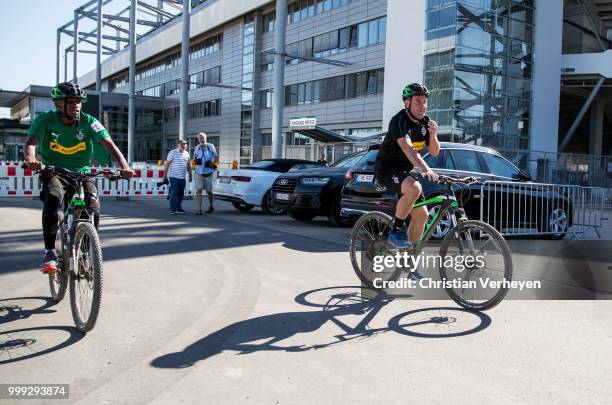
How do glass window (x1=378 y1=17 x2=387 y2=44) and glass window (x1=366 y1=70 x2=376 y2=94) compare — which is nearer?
glass window (x1=378 y1=17 x2=387 y2=44)

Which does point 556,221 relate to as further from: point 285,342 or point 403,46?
point 403,46

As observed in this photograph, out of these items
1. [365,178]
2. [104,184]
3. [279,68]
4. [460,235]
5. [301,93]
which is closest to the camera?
[460,235]

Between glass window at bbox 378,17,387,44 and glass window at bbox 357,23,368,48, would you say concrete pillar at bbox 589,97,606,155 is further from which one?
glass window at bbox 357,23,368,48

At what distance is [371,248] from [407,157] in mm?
1023

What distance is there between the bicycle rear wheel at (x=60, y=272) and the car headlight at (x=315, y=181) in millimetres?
6636

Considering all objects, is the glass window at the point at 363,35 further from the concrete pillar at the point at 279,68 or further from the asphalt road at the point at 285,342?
the asphalt road at the point at 285,342

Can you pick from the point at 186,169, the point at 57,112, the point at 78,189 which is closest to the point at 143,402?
the point at 78,189

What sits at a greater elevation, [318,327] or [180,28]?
[180,28]

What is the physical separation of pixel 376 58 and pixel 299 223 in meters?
24.8

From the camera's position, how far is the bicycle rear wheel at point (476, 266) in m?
4.83

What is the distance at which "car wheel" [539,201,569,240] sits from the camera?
10203 millimetres

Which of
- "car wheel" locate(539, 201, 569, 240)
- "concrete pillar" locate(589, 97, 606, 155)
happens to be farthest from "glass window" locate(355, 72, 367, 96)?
"car wheel" locate(539, 201, 569, 240)

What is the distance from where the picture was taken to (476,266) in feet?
16.3

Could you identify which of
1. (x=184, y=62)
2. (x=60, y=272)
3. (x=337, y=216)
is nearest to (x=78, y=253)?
(x=60, y=272)
